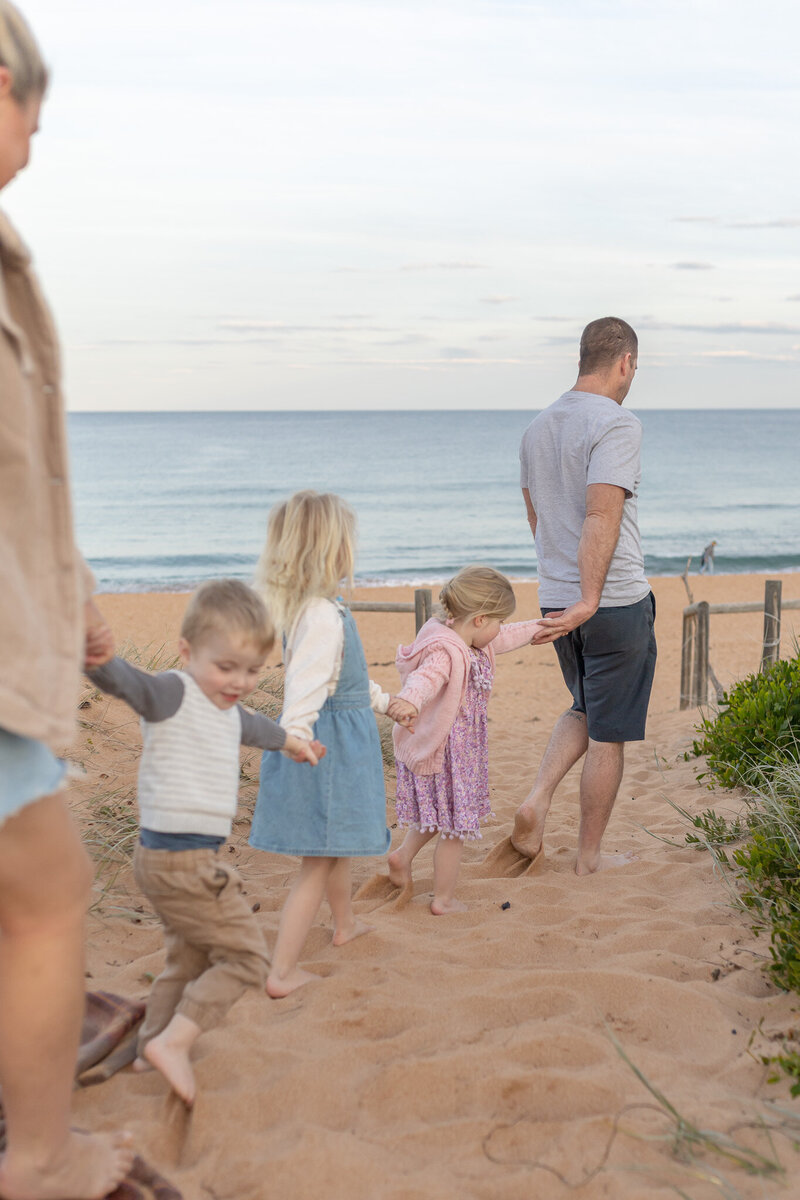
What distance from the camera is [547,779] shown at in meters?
4.16

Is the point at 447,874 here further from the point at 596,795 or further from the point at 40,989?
the point at 40,989

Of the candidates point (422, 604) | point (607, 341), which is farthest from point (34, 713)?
point (422, 604)

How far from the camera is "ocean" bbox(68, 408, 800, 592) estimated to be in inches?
996

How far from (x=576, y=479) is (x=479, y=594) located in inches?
28.6

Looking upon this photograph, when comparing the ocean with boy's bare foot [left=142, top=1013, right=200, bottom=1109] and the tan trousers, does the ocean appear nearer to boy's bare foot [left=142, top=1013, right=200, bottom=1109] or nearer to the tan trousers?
the tan trousers

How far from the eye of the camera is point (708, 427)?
89562 mm

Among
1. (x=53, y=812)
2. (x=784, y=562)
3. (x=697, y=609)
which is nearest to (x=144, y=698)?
(x=53, y=812)

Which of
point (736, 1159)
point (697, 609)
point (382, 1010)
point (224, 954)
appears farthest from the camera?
point (697, 609)

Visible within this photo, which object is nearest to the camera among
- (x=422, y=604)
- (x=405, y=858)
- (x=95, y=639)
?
(x=95, y=639)

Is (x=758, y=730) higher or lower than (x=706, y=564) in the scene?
higher

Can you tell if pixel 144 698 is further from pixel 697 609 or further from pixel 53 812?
pixel 697 609

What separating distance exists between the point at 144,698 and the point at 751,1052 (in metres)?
1.77

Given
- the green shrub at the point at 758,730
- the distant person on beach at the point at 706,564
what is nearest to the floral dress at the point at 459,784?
the green shrub at the point at 758,730

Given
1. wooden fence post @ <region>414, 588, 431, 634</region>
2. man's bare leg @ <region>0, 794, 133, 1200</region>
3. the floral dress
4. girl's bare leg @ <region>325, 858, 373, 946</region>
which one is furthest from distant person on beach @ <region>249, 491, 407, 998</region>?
wooden fence post @ <region>414, 588, 431, 634</region>
